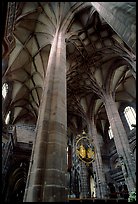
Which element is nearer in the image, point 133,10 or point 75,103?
point 133,10

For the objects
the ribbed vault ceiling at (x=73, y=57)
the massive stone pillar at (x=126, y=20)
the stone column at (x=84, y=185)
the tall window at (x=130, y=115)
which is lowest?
the stone column at (x=84, y=185)

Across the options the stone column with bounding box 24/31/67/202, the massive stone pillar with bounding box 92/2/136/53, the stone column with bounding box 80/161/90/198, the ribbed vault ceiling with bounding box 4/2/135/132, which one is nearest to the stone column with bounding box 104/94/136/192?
the ribbed vault ceiling with bounding box 4/2/135/132

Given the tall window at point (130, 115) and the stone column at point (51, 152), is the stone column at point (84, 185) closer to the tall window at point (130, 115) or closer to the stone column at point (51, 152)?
the tall window at point (130, 115)

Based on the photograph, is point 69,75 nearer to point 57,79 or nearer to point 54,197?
point 57,79

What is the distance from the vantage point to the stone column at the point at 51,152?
3.83 m

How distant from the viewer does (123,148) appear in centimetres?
1115

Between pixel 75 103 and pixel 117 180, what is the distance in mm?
10934

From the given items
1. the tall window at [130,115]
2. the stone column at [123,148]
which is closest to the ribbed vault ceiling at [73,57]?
the tall window at [130,115]

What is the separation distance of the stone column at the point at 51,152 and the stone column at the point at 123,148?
7256 millimetres

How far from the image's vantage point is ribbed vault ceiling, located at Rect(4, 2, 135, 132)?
40.1ft

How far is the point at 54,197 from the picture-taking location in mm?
3736

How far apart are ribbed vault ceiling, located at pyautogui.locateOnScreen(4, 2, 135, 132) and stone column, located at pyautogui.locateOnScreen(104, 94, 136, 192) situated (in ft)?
10.2

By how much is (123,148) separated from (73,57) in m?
9.88

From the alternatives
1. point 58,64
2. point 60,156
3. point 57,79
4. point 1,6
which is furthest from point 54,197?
point 58,64
